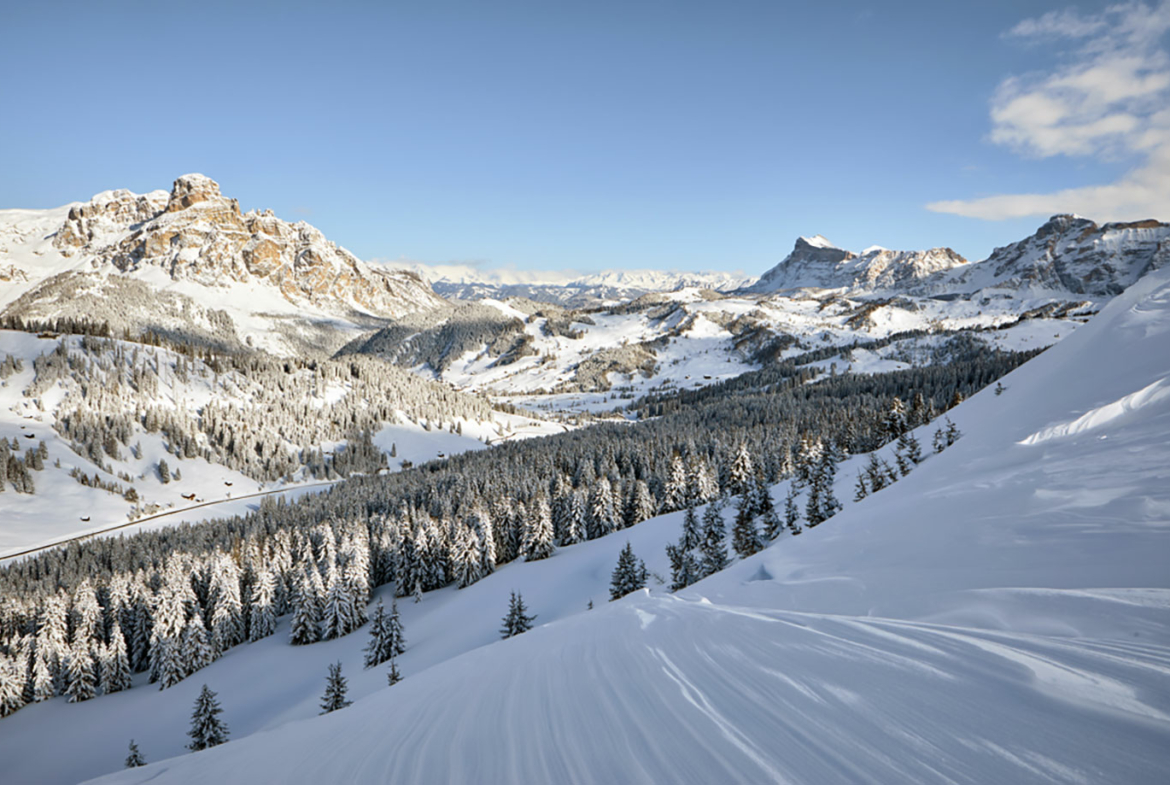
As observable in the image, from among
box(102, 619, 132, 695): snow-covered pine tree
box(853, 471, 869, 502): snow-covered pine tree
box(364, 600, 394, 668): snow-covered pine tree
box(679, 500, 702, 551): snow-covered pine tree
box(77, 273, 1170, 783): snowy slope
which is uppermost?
box(77, 273, 1170, 783): snowy slope

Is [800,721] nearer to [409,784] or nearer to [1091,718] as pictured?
[1091,718]

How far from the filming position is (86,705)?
4903 centimetres

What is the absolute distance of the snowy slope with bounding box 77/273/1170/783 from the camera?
3.56m

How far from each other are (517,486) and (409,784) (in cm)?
7507

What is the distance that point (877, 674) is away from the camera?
4.70 meters

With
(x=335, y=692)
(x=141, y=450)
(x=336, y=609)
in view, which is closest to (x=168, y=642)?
(x=336, y=609)

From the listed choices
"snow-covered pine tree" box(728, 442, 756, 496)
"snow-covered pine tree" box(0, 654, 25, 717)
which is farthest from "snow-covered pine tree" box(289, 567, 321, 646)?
"snow-covered pine tree" box(728, 442, 756, 496)

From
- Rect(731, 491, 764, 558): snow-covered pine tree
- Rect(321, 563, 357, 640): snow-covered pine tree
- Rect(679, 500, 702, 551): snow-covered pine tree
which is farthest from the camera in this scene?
Rect(321, 563, 357, 640): snow-covered pine tree

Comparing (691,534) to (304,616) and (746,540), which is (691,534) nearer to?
(746,540)

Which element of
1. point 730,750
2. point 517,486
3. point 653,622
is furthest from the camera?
point 517,486

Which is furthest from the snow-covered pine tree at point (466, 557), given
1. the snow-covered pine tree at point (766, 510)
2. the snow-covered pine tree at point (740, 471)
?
the snow-covered pine tree at point (740, 471)

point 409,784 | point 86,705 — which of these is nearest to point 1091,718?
point 409,784

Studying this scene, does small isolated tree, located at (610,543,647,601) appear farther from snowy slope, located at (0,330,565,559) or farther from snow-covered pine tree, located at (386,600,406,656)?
snowy slope, located at (0,330,565,559)

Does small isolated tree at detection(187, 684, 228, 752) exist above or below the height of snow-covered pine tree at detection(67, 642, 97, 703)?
above
